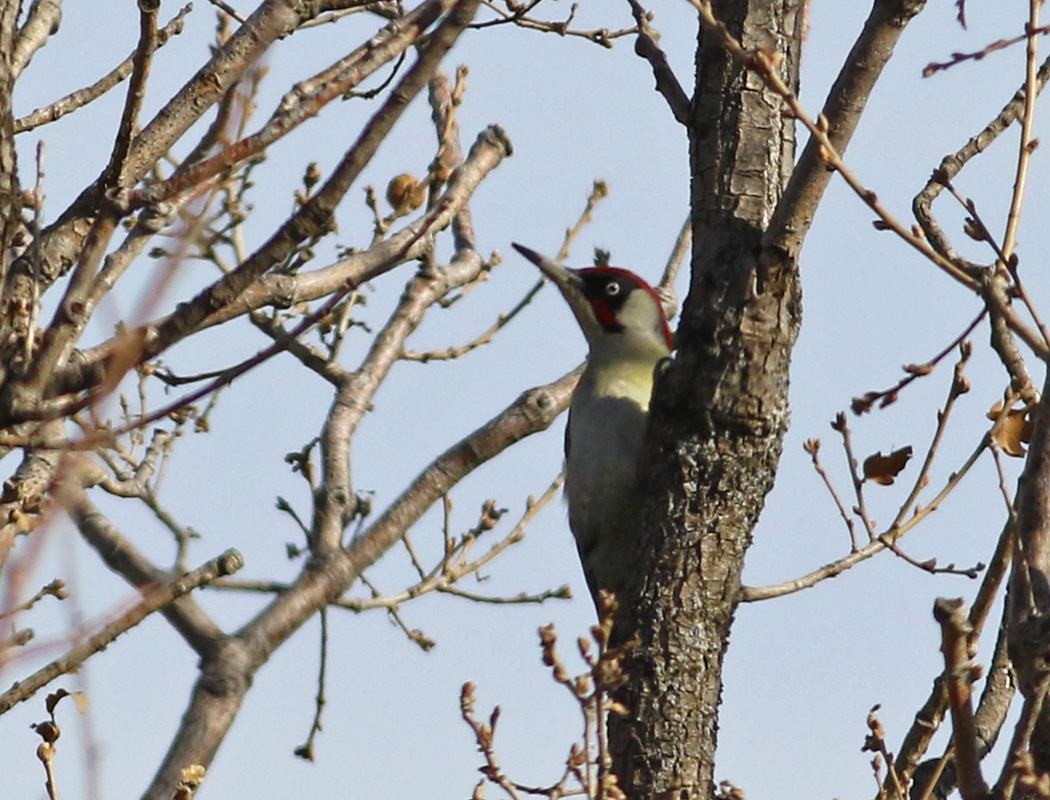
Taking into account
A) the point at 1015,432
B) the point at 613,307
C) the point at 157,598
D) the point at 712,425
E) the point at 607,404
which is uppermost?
the point at 613,307

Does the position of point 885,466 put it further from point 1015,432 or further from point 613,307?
point 613,307

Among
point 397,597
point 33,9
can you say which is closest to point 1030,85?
point 33,9

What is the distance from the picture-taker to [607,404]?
218 inches

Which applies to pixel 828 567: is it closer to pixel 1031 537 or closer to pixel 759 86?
pixel 759 86

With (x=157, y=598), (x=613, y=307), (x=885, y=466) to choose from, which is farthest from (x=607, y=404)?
(x=157, y=598)

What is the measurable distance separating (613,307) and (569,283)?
31 centimetres

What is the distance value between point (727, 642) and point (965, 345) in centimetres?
124

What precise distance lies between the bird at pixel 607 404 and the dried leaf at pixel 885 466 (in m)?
0.75

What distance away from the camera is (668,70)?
421cm

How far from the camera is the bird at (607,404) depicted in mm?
5285

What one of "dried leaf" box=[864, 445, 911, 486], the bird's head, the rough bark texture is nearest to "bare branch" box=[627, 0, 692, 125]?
the rough bark texture

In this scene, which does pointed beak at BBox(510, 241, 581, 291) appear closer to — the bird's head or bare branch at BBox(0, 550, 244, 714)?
the bird's head

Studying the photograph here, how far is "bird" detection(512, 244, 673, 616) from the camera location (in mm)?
5285

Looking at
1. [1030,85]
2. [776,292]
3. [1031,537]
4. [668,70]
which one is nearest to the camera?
[1031,537]
